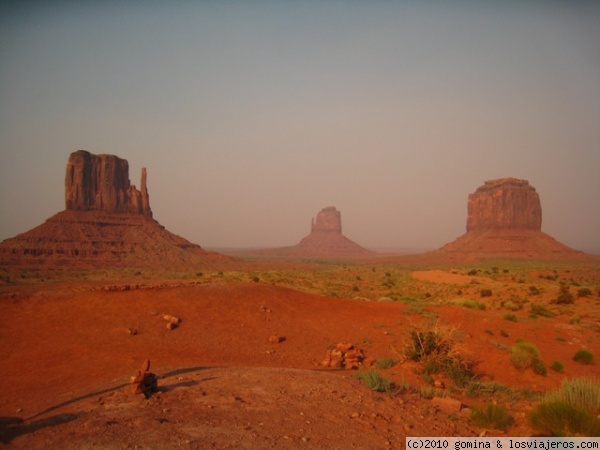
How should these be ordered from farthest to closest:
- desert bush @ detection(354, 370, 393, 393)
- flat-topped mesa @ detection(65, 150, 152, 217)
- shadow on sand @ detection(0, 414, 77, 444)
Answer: flat-topped mesa @ detection(65, 150, 152, 217)
desert bush @ detection(354, 370, 393, 393)
shadow on sand @ detection(0, 414, 77, 444)

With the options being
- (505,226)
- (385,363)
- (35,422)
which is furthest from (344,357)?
(505,226)

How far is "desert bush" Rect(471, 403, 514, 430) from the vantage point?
28.2 feet

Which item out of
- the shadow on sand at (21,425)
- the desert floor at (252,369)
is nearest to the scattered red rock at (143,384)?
the desert floor at (252,369)

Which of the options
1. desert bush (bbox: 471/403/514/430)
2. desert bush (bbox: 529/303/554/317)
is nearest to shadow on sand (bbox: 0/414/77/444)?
desert bush (bbox: 471/403/514/430)

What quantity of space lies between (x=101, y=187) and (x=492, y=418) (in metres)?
100

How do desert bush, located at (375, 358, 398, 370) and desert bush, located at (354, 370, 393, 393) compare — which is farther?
desert bush, located at (375, 358, 398, 370)

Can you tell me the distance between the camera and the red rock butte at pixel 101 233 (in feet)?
243

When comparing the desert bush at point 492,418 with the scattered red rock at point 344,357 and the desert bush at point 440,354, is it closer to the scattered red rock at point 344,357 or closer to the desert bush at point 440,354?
the desert bush at point 440,354

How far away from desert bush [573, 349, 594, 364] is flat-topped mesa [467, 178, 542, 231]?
373ft

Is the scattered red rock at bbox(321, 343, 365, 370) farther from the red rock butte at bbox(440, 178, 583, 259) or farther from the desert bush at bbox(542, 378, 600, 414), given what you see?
the red rock butte at bbox(440, 178, 583, 259)

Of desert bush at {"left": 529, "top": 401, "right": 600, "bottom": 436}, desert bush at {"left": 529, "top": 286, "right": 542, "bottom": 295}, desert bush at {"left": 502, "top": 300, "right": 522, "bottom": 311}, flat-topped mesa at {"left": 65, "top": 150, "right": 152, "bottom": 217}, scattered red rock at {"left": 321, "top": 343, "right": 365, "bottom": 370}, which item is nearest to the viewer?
desert bush at {"left": 529, "top": 401, "right": 600, "bottom": 436}

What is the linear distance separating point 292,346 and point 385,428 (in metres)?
8.34

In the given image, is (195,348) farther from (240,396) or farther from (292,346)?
(240,396)

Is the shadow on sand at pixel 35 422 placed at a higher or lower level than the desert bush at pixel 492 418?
higher
